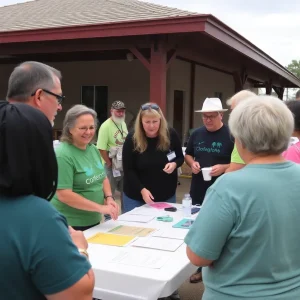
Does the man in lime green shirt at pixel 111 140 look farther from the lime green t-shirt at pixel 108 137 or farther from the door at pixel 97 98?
the door at pixel 97 98

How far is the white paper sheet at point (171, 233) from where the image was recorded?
2504 millimetres

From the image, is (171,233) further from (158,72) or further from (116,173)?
(158,72)

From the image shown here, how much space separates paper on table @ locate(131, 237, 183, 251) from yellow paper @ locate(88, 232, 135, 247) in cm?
7

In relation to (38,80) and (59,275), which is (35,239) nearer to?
(59,275)

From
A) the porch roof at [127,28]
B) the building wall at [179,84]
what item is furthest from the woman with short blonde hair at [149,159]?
the building wall at [179,84]

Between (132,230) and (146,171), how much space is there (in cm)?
86

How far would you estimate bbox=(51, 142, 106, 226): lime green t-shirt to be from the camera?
259 cm

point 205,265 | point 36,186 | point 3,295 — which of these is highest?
point 36,186

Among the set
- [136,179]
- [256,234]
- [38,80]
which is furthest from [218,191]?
[136,179]

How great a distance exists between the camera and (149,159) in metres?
3.39

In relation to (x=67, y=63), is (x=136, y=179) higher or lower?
lower

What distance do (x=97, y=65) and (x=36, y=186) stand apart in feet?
35.6

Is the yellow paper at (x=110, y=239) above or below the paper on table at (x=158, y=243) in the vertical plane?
below

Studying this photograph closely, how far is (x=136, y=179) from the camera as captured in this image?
3.34 metres
